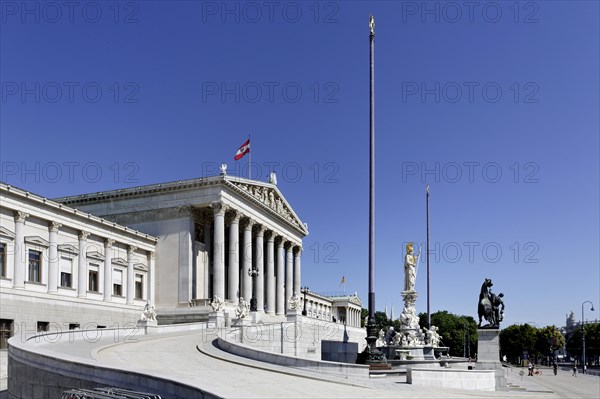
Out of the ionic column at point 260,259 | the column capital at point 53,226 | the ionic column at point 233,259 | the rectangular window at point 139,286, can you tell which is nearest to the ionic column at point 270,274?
the ionic column at point 260,259

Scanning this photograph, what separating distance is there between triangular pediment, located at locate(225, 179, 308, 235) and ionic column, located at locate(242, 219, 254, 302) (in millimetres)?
3262

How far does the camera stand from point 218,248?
6400cm

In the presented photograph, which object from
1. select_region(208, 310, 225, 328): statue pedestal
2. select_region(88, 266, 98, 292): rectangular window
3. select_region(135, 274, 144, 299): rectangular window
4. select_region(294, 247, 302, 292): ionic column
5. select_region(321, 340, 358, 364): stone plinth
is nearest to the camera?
select_region(321, 340, 358, 364): stone plinth

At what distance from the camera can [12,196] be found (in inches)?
1747

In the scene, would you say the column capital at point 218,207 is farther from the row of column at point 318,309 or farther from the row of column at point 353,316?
the row of column at point 353,316

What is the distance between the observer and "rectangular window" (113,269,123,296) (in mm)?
57469

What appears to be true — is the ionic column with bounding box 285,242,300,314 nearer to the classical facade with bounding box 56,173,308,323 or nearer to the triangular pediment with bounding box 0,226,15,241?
the classical facade with bounding box 56,173,308,323

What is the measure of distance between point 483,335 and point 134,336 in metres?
19.8

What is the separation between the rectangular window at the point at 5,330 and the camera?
134 ft

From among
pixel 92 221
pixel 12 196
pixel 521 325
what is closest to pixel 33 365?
pixel 12 196

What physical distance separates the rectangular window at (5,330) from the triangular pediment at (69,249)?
350 inches

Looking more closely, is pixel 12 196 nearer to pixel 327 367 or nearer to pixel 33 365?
pixel 33 365

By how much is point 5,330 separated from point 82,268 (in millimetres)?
11251

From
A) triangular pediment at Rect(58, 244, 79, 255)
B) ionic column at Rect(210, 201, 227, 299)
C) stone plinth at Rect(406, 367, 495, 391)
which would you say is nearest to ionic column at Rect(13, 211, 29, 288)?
triangular pediment at Rect(58, 244, 79, 255)
